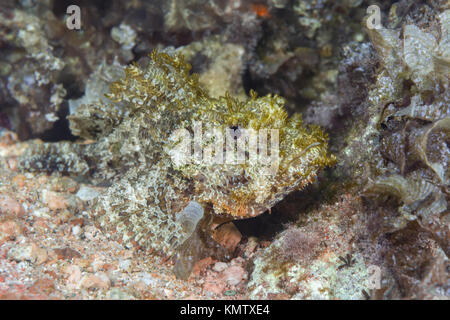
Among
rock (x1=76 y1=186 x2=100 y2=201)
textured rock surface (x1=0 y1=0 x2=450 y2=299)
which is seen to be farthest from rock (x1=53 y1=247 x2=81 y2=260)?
rock (x1=76 y1=186 x2=100 y2=201)

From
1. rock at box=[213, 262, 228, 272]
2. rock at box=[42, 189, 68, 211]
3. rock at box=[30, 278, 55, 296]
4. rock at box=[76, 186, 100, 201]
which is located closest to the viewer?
rock at box=[30, 278, 55, 296]

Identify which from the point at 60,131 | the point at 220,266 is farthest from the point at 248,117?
the point at 60,131

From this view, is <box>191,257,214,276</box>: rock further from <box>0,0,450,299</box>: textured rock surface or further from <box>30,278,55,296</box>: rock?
<box>30,278,55,296</box>: rock

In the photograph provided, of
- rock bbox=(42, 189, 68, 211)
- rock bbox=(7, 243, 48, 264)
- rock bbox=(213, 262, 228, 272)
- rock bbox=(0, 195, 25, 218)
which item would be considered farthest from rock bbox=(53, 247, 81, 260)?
rock bbox=(213, 262, 228, 272)

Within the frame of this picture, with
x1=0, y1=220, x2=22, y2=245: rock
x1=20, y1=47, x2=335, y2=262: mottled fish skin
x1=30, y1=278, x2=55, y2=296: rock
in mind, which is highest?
x1=20, y1=47, x2=335, y2=262: mottled fish skin

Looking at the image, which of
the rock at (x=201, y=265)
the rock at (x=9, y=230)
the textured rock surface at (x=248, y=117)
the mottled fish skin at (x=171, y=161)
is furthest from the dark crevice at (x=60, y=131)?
the rock at (x=201, y=265)

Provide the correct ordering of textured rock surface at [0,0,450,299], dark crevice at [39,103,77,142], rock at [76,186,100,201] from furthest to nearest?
dark crevice at [39,103,77,142]
rock at [76,186,100,201]
textured rock surface at [0,0,450,299]

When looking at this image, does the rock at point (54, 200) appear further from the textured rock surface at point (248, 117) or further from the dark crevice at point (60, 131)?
the dark crevice at point (60, 131)

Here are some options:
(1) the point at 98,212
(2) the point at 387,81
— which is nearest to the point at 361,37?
(2) the point at 387,81

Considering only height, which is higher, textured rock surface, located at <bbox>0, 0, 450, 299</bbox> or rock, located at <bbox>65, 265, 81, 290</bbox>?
textured rock surface, located at <bbox>0, 0, 450, 299</bbox>

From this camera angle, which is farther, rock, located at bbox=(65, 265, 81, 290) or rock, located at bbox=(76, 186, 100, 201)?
rock, located at bbox=(76, 186, 100, 201)
